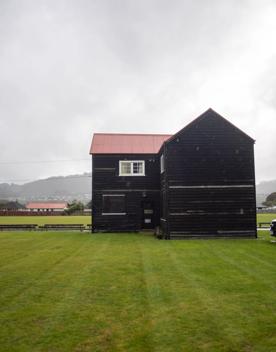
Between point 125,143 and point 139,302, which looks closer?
point 139,302

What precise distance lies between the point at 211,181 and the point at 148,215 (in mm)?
7658

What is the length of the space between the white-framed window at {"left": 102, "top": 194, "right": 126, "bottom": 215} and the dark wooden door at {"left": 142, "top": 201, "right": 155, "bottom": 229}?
1.97 m

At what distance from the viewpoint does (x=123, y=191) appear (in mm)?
27984

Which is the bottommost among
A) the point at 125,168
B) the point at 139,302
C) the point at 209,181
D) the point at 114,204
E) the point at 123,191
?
the point at 139,302

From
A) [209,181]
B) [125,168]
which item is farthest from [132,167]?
[209,181]

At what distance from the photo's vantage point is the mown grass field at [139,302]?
6523 mm

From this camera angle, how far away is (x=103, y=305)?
8.62 metres

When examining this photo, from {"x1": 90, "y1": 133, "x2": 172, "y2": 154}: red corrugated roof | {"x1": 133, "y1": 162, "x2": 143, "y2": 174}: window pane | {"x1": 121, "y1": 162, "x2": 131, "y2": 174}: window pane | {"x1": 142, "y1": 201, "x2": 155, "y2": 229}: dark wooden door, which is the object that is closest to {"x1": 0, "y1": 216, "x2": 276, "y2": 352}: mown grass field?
{"x1": 142, "y1": 201, "x2": 155, "y2": 229}: dark wooden door

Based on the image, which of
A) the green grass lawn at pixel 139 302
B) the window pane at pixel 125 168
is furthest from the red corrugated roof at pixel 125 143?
the green grass lawn at pixel 139 302

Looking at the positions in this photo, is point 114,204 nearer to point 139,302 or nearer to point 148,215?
point 148,215

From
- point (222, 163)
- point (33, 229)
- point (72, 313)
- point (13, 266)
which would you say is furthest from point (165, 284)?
point (33, 229)

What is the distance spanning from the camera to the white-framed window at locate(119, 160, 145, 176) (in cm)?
2847

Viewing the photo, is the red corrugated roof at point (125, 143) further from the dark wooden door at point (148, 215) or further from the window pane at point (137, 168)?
the dark wooden door at point (148, 215)

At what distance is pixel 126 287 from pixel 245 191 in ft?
50.8
